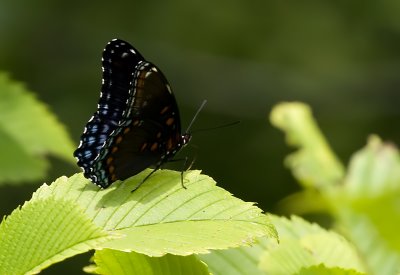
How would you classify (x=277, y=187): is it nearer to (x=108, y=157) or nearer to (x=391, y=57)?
(x=391, y=57)

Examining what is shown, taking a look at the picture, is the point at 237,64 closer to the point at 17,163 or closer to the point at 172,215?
the point at 17,163

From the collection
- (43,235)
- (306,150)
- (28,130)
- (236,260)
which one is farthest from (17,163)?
(43,235)

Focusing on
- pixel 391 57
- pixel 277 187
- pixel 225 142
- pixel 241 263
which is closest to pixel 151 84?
pixel 241 263

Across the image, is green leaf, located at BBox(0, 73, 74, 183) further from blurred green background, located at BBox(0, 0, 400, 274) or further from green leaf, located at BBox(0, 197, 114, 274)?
blurred green background, located at BBox(0, 0, 400, 274)

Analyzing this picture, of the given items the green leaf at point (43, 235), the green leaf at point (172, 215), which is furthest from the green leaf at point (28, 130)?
the green leaf at point (43, 235)

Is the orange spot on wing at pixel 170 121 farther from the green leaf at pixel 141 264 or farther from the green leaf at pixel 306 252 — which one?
the green leaf at pixel 141 264
